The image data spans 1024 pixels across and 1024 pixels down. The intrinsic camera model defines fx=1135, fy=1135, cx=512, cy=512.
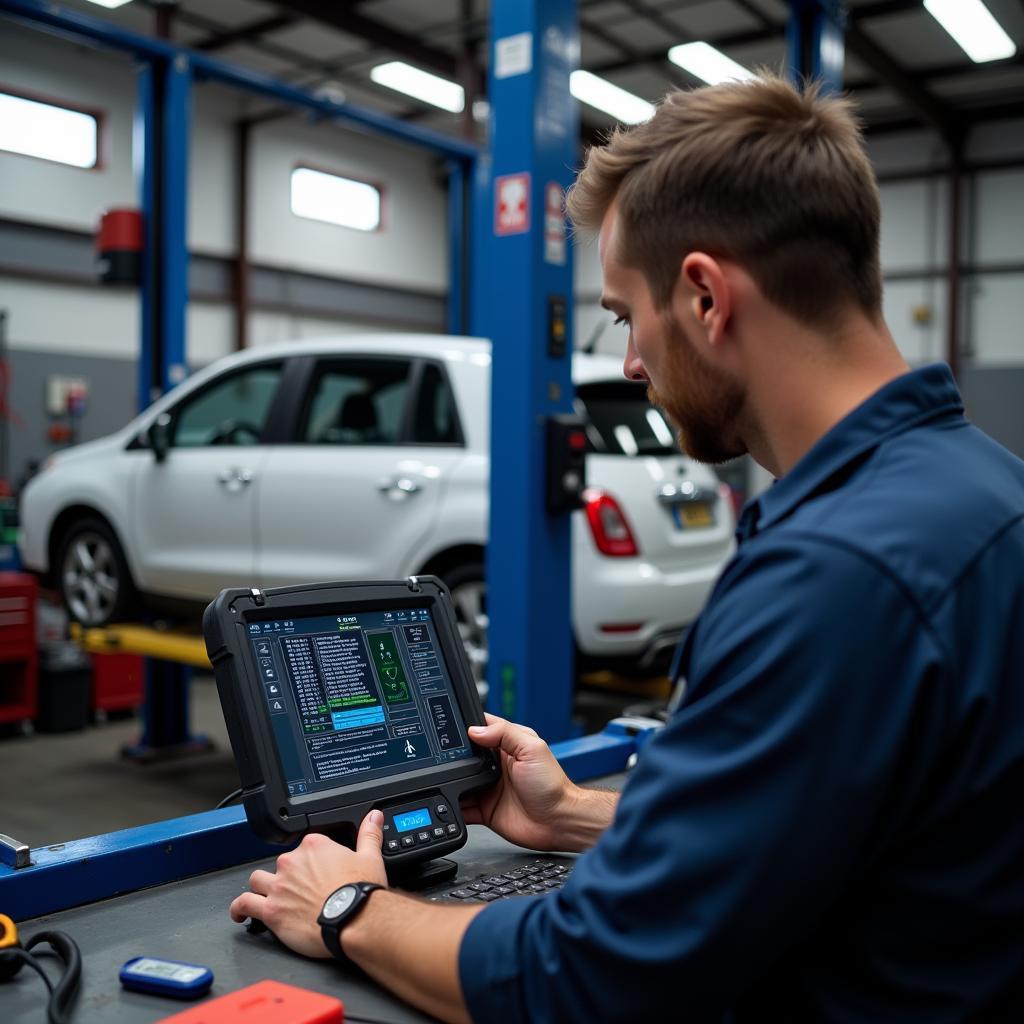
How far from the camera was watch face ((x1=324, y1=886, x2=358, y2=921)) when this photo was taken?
3.59 ft

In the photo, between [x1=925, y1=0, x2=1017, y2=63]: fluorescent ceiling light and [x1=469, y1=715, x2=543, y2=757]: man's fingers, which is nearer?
[x1=469, y1=715, x2=543, y2=757]: man's fingers

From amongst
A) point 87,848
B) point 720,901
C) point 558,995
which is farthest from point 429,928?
point 87,848

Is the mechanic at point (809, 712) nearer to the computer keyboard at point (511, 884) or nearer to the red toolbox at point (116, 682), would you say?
the computer keyboard at point (511, 884)

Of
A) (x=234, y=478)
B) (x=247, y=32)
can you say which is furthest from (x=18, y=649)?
(x=247, y=32)

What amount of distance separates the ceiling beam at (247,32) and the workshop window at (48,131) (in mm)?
1295

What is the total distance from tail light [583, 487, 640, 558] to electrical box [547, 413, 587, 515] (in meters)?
0.66

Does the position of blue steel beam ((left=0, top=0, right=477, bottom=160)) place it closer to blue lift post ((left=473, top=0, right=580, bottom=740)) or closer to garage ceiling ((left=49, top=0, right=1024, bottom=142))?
blue lift post ((left=473, top=0, right=580, bottom=740))

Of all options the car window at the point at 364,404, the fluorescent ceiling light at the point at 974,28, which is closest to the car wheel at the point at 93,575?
the car window at the point at 364,404

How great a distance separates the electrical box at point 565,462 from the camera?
11.4 feet

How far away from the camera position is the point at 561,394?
3551 millimetres

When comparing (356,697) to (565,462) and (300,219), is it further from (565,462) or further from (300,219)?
(300,219)

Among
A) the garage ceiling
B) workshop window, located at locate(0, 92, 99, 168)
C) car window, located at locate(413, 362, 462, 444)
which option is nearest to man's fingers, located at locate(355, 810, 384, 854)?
car window, located at locate(413, 362, 462, 444)

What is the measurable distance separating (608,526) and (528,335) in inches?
40.1

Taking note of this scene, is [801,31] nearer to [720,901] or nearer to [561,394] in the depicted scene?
[561,394]
